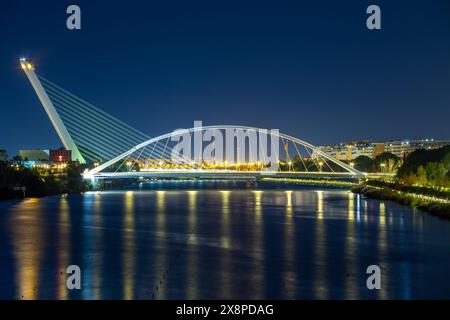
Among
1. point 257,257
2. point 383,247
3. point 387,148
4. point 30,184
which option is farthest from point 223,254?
point 387,148

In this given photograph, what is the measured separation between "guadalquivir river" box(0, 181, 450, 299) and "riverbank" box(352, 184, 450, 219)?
0.70 metres

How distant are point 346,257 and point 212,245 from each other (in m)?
3.87

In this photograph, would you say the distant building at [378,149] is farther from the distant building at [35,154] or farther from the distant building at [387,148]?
the distant building at [35,154]

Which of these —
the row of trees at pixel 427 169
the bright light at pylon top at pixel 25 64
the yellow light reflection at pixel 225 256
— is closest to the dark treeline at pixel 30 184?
the bright light at pylon top at pixel 25 64

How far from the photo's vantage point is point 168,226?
23.2 meters

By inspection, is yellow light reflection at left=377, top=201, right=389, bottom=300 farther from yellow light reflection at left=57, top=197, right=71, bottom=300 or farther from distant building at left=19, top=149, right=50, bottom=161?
distant building at left=19, top=149, right=50, bottom=161

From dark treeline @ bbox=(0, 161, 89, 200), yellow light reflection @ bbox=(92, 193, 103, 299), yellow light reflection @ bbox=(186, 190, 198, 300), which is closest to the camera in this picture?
yellow light reflection @ bbox=(186, 190, 198, 300)

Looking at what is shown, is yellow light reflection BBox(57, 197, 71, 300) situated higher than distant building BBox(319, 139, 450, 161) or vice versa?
distant building BBox(319, 139, 450, 161)

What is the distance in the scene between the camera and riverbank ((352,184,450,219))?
25.3 metres

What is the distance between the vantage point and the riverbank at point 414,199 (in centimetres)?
2534

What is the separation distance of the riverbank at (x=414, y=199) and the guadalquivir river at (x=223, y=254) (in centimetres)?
70

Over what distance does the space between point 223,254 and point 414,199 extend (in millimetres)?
16863

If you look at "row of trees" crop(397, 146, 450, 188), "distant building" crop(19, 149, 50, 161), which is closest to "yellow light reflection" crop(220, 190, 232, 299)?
"row of trees" crop(397, 146, 450, 188)
